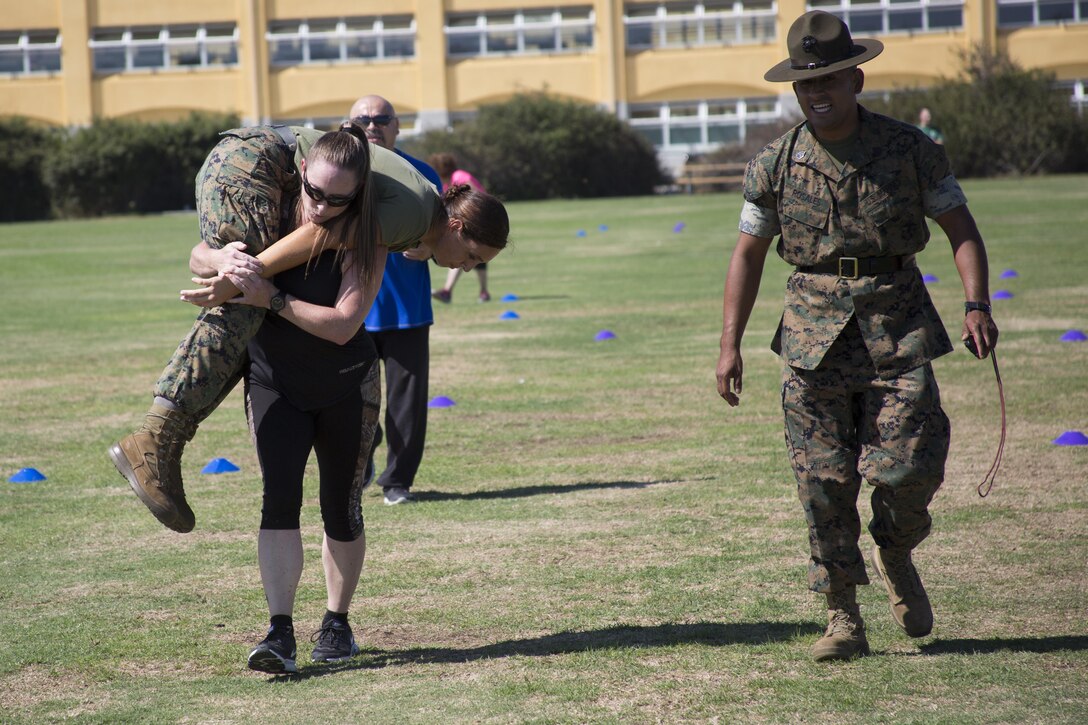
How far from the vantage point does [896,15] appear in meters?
55.7

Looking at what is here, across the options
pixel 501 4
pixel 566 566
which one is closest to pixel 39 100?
pixel 501 4

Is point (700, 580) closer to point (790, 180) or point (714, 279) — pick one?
point (790, 180)

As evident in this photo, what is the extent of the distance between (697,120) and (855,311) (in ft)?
177

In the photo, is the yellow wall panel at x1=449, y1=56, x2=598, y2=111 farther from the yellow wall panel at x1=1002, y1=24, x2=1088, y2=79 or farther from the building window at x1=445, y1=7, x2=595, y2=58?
the yellow wall panel at x1=1002, y1=24, x2=1088, y2=79

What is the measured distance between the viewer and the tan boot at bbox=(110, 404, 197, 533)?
480cm

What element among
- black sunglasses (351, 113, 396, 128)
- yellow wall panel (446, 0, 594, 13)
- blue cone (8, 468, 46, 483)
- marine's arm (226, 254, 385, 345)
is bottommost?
blue cone (8, 468, 46, 483)

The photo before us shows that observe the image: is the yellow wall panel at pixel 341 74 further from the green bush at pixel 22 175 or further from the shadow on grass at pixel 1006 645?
the shadow on grass at pixel 1006 645

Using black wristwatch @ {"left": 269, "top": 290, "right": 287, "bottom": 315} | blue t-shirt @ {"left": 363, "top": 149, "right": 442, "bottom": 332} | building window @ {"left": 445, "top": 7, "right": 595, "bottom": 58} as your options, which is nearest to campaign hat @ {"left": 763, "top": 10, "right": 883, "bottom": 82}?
black wristwatch @ {"left": 269, "top": 290, "right": 287, "bottom": 315}

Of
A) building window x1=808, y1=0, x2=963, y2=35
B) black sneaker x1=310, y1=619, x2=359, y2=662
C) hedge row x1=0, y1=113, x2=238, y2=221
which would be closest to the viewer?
black sneaker x1=310, y1=619, x2=359, y2=662

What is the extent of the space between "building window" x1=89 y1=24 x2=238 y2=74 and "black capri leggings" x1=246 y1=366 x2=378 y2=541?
56.3 m

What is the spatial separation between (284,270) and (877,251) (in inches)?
83.6

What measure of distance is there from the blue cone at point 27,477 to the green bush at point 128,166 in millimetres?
42074

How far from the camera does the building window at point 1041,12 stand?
A: 54344 millimetres

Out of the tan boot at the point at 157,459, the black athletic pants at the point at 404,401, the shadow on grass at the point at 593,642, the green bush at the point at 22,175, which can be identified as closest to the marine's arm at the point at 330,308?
the tan boot at the point at 157,459
